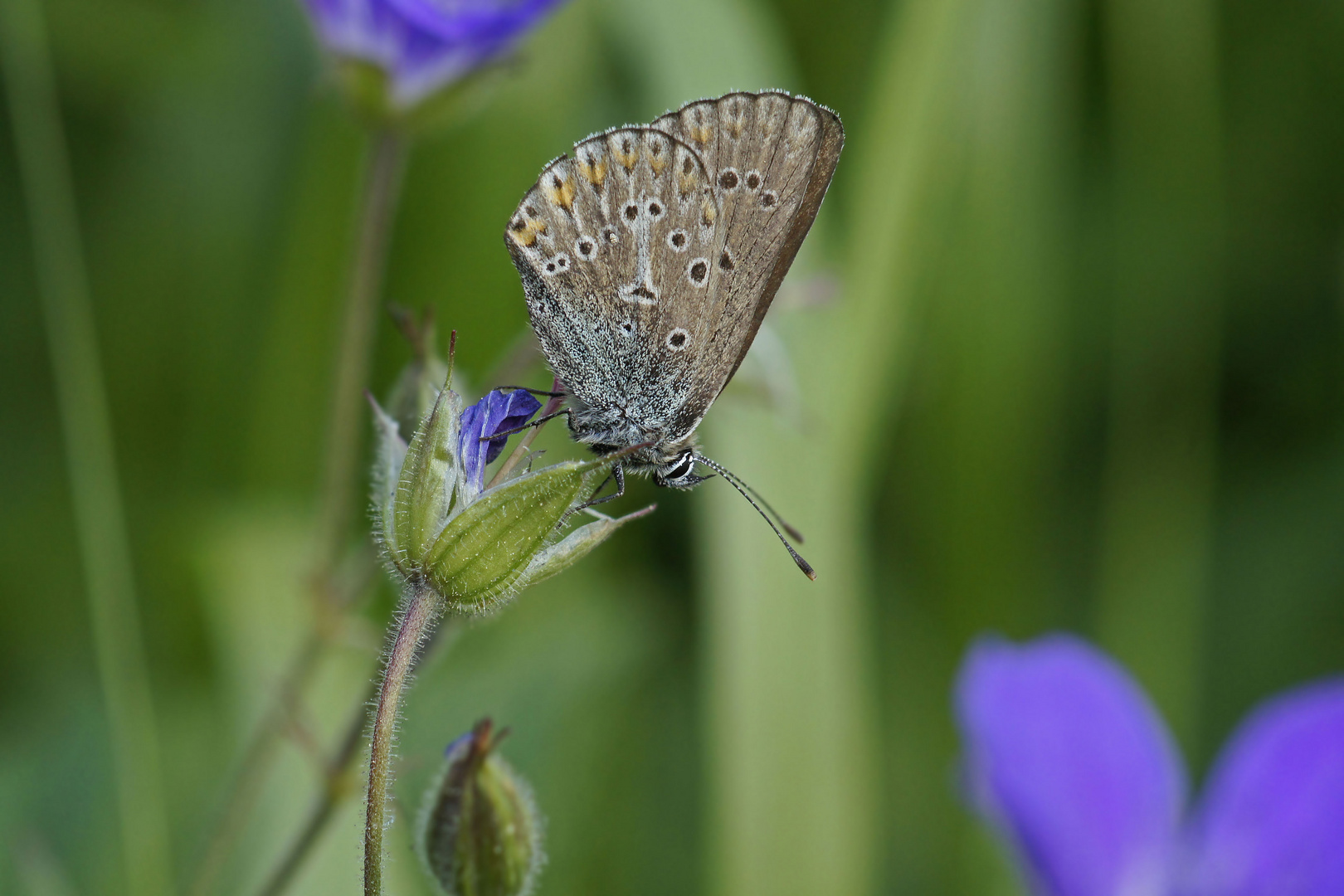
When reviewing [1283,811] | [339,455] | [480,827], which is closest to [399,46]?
[339,455]

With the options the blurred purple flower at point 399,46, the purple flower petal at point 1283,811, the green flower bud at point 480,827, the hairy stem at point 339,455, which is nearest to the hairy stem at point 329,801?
the green flower bud at point 480,827

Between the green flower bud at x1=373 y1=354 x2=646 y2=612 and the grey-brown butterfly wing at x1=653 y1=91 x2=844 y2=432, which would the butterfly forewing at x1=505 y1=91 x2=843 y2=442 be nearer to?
the grey-brown butterfly wing at x1=653 y1=91 x2=844 y2=432

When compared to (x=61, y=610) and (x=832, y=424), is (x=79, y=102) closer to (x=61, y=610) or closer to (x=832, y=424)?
(x=61, y=610)

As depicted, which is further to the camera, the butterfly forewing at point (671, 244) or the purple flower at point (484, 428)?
the butterfly forewing at point (671, 244)

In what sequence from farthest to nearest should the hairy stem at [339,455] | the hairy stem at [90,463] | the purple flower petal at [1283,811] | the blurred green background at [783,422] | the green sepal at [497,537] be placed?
the blurred green background at [783,422] < the hairy stem at [90,463] < the hairy stem at [339,455] < the purple flower petal at [1283,811] < the green sepal at [497,537]

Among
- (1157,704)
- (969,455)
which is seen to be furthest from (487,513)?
(1157,704)

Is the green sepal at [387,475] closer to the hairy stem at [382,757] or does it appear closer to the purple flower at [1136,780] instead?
the hairy stem at [382,757]

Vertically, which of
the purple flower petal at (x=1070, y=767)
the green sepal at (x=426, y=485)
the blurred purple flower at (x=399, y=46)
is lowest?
the purple flower petal at (x=1070, y=767)
